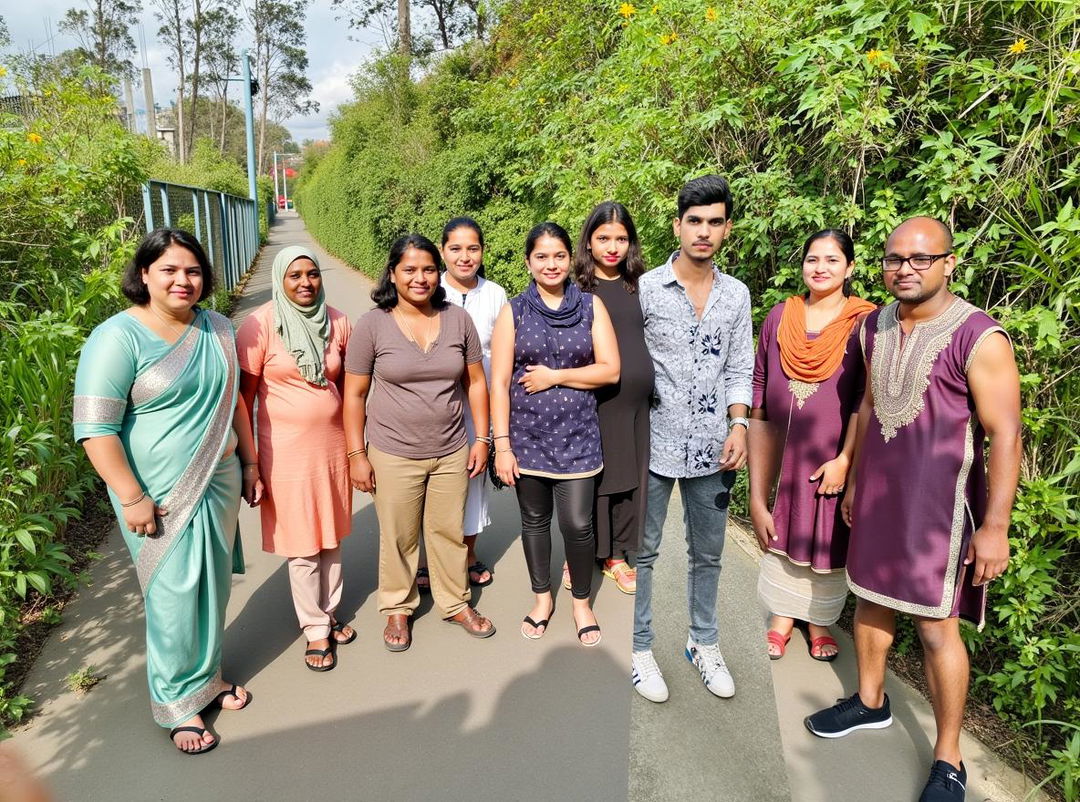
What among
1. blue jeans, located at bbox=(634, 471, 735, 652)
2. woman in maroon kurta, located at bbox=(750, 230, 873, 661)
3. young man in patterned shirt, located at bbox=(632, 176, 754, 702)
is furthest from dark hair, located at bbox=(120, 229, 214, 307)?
woman in maroon kurta, located at bbox=(750, 230, 873, 661)

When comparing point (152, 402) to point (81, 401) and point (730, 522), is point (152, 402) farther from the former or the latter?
point (730, 522)

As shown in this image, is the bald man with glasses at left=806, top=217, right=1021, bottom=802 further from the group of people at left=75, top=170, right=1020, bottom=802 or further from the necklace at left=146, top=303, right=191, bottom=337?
the necklace at left=146, top=303, right=191, bottom=337

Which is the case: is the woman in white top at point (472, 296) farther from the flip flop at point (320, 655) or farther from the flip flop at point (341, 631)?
the flip flop at point (320, 655)

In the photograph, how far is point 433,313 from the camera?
296cm

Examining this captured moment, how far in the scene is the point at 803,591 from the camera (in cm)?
297

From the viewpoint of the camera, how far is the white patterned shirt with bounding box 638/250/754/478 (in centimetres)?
262

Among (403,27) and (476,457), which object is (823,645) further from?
(403,27)

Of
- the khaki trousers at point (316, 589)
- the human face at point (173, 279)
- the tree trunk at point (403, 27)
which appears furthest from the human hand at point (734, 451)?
the tree trunk at point (403, 27)

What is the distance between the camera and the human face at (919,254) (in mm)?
2092

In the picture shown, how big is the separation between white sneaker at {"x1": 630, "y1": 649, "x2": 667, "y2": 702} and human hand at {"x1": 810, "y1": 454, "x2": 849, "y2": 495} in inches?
40.9

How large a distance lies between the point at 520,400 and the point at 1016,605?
2.07 metres

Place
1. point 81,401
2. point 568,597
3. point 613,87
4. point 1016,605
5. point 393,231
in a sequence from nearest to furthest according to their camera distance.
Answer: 1. point 81,401
2. point 1016,605
3. point 568,597
4. point 613,87
5. point 393,231

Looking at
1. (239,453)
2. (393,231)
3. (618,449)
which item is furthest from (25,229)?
(393,231)

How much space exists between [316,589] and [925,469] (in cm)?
257
